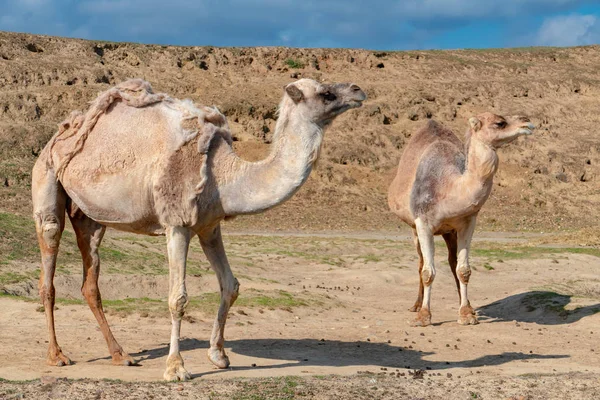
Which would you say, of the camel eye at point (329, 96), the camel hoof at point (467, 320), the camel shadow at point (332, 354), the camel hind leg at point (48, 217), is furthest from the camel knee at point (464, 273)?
the camel hind leg at point (48, 217)

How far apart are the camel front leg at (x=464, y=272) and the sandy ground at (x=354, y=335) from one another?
216 millimetres

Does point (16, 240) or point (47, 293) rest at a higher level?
point (16, 240)

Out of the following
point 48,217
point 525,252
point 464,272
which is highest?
point 48,217

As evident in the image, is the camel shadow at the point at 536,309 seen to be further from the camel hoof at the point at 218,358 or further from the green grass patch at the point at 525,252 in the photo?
the green grass patch at the point at 525,252

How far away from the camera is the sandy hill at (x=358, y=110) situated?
33.3 meters

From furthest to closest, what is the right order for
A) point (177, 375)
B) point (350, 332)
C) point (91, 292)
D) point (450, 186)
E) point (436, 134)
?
point (436, 134)
point (450, 186)
point (350, 332)
point (91, 292)
point (177, 375)

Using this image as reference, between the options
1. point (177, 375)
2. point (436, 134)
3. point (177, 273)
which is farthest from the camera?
point (436, 134)

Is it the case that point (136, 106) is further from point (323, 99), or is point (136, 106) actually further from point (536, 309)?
point (536, 309)

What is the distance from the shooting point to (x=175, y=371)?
7.43 m

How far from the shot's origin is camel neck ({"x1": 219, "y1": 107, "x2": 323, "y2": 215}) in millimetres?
7512

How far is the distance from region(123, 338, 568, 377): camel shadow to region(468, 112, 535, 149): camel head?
2.63m

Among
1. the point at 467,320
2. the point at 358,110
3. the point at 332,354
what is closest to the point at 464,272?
the point at 467,320

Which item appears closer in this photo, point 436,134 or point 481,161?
point 481,161

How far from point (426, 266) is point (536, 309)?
2.20 meters
